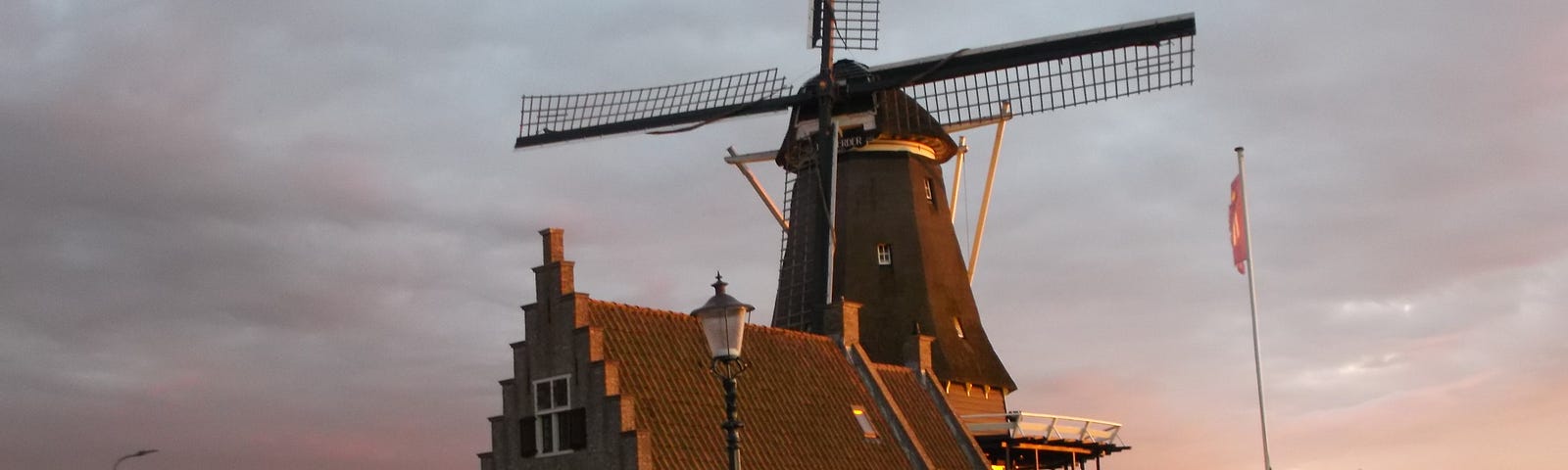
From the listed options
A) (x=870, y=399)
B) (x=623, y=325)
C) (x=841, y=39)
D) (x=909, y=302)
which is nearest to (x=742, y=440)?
(x=623, y=325)

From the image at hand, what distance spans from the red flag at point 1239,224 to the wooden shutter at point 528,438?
41.4 feet

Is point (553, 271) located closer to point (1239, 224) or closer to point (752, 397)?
point (752, 397)

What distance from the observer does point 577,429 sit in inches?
1144

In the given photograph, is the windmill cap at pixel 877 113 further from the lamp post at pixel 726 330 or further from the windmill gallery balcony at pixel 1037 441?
the lamp post at pixel 726 330

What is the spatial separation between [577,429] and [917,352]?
41.4 feet

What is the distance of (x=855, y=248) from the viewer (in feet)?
141

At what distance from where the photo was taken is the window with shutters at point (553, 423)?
29.1 meters

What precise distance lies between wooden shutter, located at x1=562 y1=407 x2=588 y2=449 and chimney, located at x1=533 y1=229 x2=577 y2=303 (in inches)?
84.0

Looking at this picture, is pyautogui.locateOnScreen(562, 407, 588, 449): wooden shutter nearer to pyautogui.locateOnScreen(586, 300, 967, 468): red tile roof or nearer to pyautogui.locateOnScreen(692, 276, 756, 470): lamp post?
pyautogui.locateOnScreen(586, 300, 967, 468): red tile roof

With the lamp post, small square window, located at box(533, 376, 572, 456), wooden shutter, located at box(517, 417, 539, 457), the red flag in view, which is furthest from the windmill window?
the lamp post

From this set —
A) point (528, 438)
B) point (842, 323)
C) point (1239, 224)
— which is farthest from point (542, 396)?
point (1239, 224)

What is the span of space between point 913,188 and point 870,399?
9.23 meters

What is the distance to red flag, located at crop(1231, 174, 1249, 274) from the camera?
94.7ft

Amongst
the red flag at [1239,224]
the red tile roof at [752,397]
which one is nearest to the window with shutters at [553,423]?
the red tile roof at [752,397]
